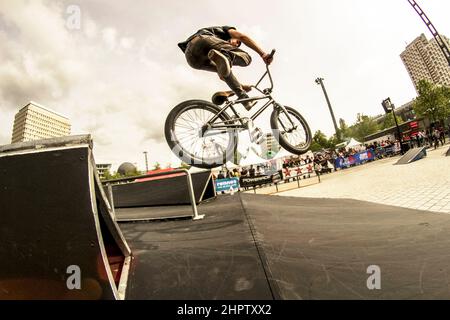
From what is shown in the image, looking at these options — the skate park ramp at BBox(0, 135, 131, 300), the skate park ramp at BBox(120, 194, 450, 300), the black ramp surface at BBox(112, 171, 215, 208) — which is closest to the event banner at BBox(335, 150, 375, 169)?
the black ramp surface at BBox(112, 171, 215, 208)

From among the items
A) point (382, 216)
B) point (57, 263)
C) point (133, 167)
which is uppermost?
point (133, 167)

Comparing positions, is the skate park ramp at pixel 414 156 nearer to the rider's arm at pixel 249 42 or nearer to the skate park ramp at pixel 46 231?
the rider's arm at pixel 249 42

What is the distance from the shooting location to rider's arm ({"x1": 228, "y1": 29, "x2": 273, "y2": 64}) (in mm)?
3645

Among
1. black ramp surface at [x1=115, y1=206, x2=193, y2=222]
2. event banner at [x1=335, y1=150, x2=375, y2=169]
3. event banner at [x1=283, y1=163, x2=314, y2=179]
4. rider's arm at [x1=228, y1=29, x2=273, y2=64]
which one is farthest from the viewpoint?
event banner at [x1=335, y1=150, x2=375, y2=169]

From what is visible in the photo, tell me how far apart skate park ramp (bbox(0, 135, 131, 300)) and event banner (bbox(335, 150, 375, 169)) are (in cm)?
2549

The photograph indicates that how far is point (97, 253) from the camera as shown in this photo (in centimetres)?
174

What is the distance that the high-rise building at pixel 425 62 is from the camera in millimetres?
109500

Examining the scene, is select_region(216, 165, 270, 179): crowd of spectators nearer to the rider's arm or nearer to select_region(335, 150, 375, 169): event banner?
select_region(335, 150, 375, 169): event banner

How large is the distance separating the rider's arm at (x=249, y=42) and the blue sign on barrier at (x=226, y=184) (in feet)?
41.2
